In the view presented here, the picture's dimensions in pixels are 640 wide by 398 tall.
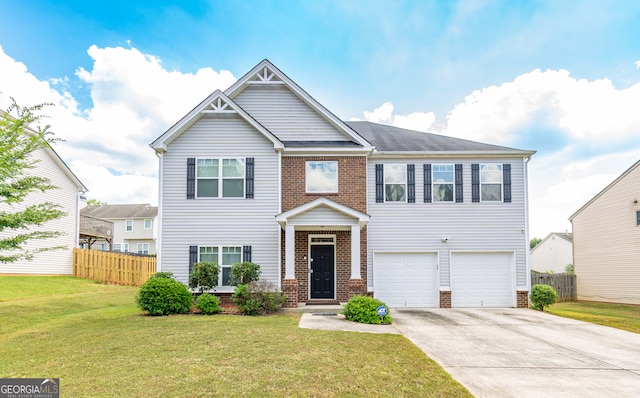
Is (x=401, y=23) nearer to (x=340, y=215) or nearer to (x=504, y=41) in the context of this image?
(x=504, y=41)

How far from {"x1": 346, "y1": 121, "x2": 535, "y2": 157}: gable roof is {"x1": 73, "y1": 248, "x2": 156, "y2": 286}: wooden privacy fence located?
15.4 meters

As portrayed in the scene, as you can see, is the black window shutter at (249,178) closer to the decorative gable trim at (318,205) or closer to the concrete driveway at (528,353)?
the decorative gable trim at (318,205)

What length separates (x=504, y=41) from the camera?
52.0 feet

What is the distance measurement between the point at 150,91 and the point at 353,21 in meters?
9.53

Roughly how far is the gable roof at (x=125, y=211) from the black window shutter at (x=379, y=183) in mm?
31863

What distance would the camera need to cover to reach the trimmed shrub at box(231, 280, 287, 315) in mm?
11461

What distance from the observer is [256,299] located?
1152 centimetres

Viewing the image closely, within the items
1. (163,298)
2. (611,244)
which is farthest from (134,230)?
(611,244)

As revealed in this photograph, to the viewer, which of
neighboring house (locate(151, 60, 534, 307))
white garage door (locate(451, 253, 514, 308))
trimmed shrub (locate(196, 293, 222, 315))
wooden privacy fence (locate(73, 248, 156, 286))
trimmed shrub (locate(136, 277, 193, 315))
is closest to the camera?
trimmed shrub (locate(136, 277, 193, 315))

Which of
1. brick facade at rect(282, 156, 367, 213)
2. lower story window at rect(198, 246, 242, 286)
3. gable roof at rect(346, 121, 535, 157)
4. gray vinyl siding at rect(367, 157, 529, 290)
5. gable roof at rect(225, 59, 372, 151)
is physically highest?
gable roof at rect(225, 59, 372, 151)

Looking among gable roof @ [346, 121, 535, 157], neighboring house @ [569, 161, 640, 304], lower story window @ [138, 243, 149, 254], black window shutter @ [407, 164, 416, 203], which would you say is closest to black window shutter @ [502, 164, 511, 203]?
gable roof @ [346, 121, 535, 157]

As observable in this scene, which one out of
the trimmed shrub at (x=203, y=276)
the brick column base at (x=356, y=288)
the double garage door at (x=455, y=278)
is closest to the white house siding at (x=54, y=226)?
the trimmed shrub at (x=203, y=276)

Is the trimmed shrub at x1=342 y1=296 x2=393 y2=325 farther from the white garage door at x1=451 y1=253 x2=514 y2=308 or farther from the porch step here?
the white garage door at x1=451 y1=253 x2=514 y2=308

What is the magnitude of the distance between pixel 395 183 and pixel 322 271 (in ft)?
14.4
